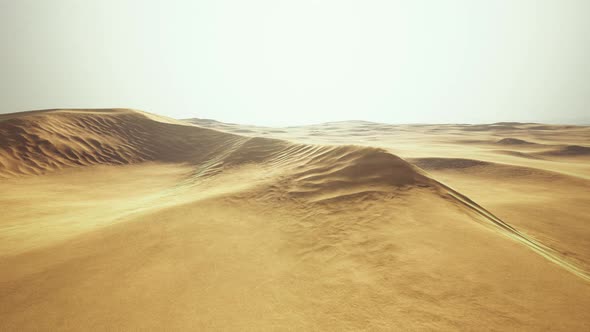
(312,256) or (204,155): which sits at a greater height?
(204,155)

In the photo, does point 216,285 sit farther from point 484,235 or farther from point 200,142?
point 200,142

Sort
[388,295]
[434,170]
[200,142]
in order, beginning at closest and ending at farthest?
[388,295] < [434,170] < [200,142]

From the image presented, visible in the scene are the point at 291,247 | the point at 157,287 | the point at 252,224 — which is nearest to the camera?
the point at 157,287

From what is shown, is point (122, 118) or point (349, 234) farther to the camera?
point (122, 118)

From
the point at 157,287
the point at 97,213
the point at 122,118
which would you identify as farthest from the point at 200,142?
the point at 157,287

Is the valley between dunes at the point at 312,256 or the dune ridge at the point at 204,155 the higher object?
the dune ridge at the point at 204,155

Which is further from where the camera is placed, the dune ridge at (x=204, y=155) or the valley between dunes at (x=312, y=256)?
the dune ridge at (x=204, y=155)

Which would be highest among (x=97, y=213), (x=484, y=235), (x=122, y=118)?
(x=122, y=118)

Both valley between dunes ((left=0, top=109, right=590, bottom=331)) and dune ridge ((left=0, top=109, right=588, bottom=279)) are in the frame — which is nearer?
valley between dunes ((left=0, top=109, right=590, bottom=331))

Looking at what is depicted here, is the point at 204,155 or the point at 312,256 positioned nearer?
the point at 312,256

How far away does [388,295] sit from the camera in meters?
2.18

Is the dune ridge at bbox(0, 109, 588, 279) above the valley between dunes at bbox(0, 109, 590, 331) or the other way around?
above

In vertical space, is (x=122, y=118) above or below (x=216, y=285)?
above

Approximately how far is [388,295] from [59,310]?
2.76 metres
